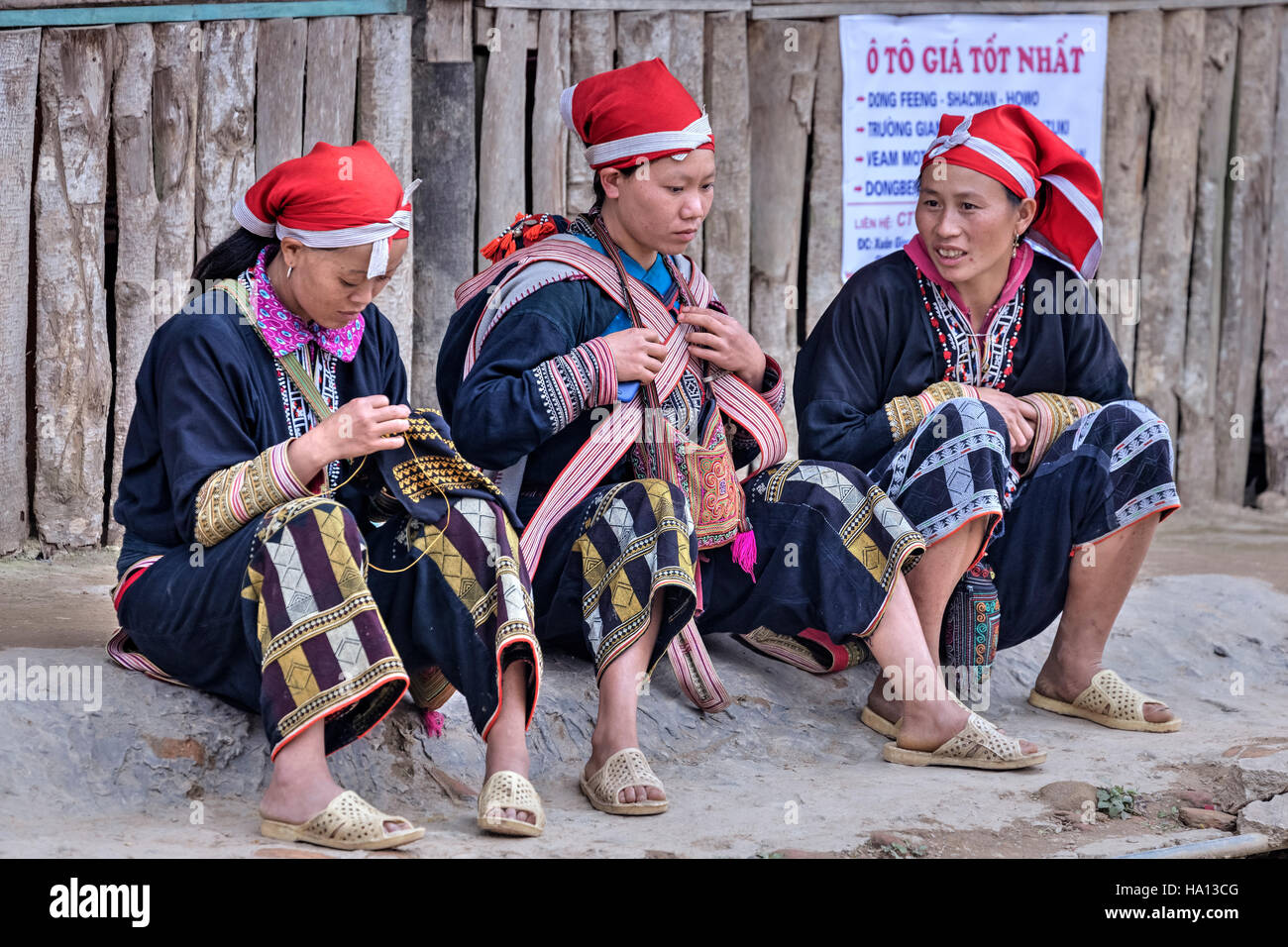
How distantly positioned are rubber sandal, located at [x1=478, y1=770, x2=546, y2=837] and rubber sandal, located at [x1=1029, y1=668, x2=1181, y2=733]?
179 centimetres

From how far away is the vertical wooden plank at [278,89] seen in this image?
5.41 meters

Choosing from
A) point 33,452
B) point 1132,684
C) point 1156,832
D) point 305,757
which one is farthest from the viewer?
point 33,452

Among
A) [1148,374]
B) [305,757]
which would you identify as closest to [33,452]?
[305,757]

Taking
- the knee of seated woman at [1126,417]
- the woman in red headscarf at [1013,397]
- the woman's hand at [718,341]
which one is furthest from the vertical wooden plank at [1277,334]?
the woman's hand at [718,341]

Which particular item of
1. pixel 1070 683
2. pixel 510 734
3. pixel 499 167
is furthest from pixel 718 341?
pixel 499 167

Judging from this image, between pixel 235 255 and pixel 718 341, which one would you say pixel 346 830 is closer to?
pixel 235 255

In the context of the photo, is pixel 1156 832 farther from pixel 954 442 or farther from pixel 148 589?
pixel 148 589

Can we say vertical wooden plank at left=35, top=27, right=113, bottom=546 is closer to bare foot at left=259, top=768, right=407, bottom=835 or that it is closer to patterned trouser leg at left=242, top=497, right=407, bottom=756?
patterned trouser leg at left=242, top=497, right=407, bottom=756

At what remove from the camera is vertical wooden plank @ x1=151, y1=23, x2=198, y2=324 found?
528cm

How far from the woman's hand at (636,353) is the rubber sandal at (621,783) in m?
0.88

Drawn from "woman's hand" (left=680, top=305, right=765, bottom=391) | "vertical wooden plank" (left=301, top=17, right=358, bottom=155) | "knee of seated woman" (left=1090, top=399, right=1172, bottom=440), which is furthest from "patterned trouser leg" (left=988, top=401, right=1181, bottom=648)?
"vertical wooden plank" (left=301, top=17, right=358, bottom=155)

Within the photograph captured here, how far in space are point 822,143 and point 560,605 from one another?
312cm

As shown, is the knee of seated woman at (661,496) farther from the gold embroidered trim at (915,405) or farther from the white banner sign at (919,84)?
the white banner sign at (919,84)

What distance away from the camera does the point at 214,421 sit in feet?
10.2
